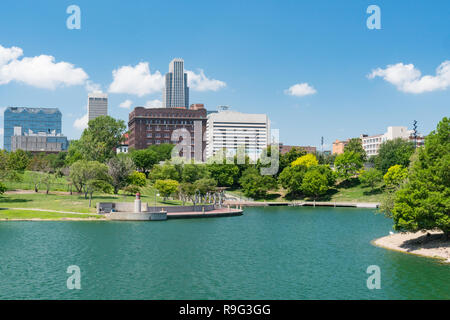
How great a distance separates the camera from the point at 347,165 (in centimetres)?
13600

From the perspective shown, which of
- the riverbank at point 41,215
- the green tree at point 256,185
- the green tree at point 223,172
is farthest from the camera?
the green tree at point 223,172

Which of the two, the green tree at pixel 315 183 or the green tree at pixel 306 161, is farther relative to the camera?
the green tree at pixel 306 161

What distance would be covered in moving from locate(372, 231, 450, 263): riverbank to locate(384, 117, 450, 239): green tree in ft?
5.35

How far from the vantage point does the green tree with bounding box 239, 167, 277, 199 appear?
12888 cm

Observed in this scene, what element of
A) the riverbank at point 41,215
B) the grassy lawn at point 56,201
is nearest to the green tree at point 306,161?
the grassy lawn at point 56,201

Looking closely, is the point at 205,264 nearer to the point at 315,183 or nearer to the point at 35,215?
the point at 35,215

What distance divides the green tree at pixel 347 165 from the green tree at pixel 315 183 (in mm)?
10634

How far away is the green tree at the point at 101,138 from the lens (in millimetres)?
135500

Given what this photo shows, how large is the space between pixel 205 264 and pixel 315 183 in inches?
3501

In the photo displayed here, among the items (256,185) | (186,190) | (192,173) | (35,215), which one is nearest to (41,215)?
(35,215)

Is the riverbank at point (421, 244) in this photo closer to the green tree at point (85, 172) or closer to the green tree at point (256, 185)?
the green tree at point (85, 172)

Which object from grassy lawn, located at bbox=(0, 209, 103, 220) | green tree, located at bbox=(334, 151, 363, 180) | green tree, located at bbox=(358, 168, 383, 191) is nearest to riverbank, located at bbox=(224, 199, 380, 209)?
green tree, located at bbox=(358, 168, 383, 191)

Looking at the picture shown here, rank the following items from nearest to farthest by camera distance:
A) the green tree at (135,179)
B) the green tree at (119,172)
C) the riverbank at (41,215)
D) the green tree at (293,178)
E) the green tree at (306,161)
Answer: the riverbank at (41,215) → the green tree at (119,172) → the green tree at (135,179) → the green tree at (293,178) → the green tree at (306,161)
